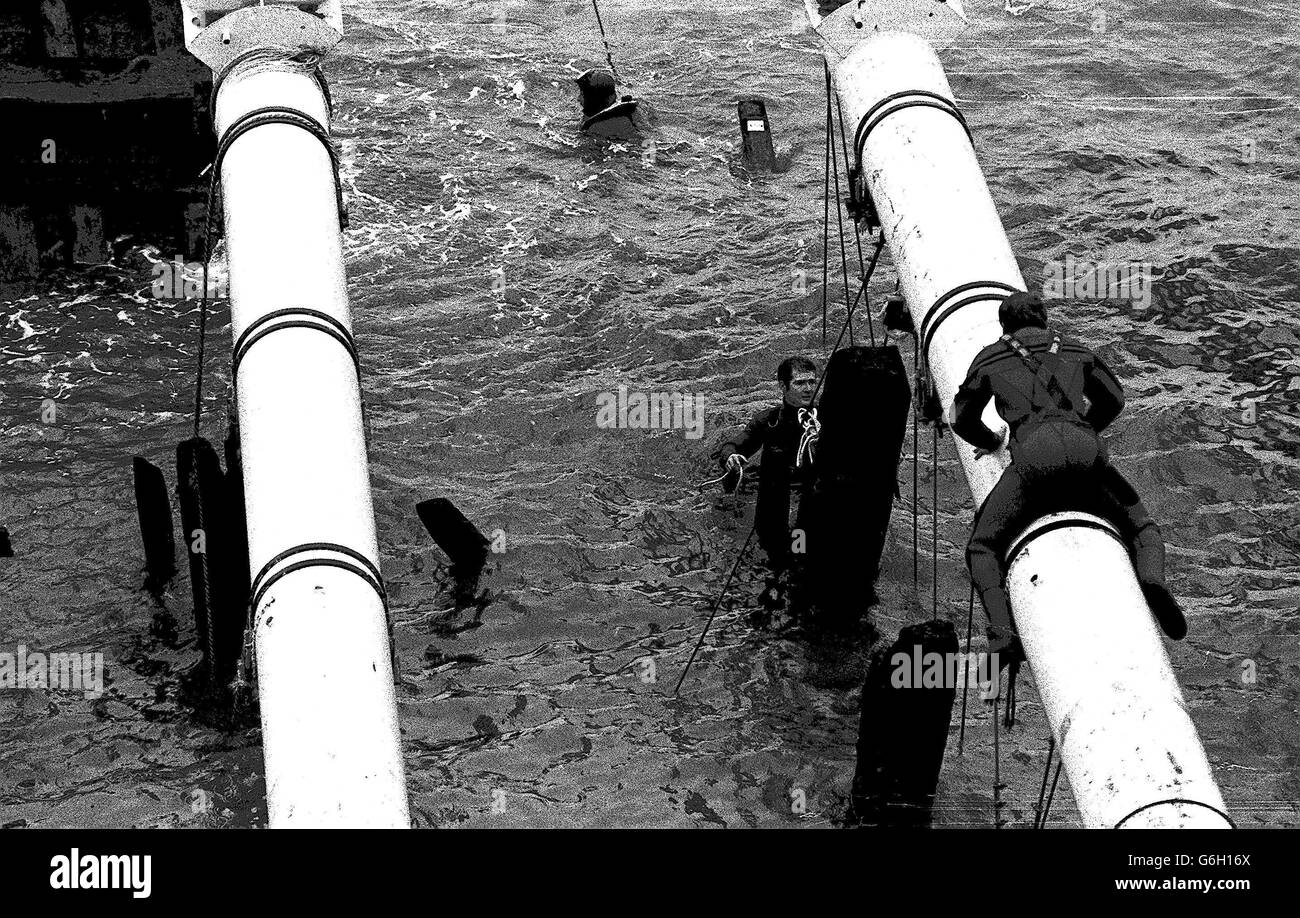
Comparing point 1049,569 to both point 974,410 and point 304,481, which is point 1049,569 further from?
point 304,481

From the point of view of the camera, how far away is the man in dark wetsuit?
1030 centimetres

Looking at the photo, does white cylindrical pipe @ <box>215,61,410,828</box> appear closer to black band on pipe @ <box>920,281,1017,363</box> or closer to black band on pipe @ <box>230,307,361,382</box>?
black band on pipe @ <box>230,307,361,382</box>

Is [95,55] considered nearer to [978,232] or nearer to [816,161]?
[816,161]

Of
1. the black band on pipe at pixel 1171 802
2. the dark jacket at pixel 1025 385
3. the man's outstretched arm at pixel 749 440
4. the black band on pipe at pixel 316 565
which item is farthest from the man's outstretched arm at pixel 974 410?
the man's outstretched arm at pixel 749 440

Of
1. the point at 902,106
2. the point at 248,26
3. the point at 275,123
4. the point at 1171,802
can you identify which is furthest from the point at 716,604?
the point at 1171,802

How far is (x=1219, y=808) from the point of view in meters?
9.24

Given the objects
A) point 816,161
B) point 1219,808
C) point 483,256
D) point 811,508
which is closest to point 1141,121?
point 816,161

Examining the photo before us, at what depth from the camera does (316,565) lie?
34.7 feet

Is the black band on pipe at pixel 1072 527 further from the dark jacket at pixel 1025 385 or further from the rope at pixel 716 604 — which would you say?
the rope at pixel 716 604

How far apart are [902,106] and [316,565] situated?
6.11 metres

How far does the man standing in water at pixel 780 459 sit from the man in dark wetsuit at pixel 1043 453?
5754 mm

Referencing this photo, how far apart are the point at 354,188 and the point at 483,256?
8.88ft

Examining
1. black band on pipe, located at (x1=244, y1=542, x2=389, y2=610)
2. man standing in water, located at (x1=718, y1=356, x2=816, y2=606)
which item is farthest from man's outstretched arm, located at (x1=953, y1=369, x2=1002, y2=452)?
man standing in water, located at (x1=718, y1=356, x2=816, y2=606)

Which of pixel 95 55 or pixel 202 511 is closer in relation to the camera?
pixel 202 511
